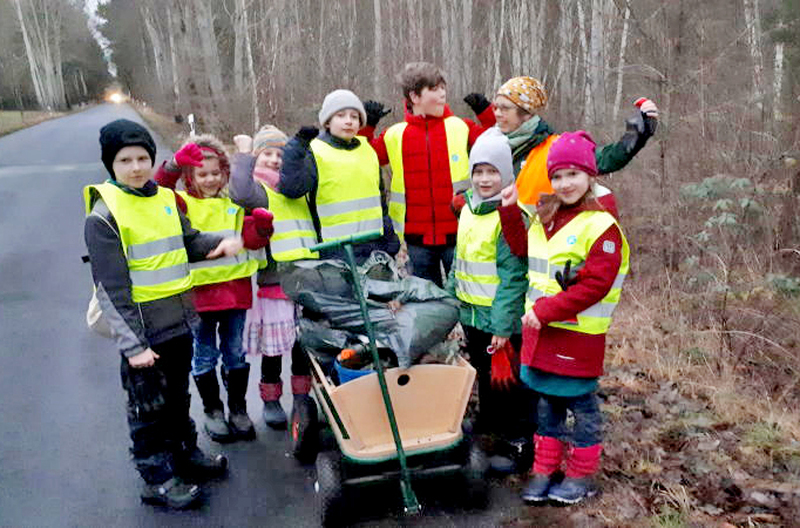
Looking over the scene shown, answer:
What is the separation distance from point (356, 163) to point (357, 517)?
82.3 inches

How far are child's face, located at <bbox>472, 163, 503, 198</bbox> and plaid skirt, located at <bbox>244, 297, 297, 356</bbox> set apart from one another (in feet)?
5.23

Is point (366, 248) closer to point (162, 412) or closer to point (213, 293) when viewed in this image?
point (213, 293)

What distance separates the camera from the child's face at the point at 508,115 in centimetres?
386

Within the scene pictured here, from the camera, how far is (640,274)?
7.40 metres

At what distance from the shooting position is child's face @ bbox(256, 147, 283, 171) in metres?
4.25

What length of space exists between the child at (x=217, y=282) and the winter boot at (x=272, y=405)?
0.57 feet

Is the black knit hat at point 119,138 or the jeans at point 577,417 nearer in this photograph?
the black knit hat at point 119,138

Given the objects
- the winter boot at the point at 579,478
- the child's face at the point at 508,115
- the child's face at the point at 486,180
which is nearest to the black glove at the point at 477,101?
the child's face at the point at 508,115

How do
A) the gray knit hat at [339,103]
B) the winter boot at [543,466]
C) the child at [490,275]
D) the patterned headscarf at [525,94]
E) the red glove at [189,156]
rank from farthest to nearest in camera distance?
the gray knit hat at [339,103] → the patterned headscarf at [525,94] → the red glove at [189,156] → the child at [490,275] → the winter boot at [543,466]

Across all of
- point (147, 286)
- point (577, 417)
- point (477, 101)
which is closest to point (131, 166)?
point (147, 286)

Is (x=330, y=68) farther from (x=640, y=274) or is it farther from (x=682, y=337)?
(x=682, y=337)

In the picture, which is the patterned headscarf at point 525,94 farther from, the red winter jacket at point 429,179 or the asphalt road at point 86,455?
the asphalt road at point 86,455

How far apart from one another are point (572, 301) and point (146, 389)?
2.23 metres

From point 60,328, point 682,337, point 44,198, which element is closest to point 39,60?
point 44,198
